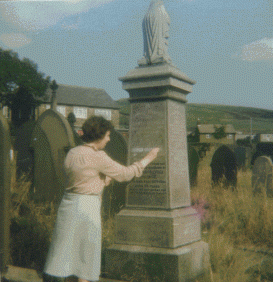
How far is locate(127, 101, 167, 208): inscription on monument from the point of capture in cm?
462

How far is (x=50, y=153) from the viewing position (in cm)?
668

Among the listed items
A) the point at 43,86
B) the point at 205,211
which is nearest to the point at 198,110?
the point at 43,86

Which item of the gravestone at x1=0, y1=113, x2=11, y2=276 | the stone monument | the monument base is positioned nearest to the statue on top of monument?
the stone monument

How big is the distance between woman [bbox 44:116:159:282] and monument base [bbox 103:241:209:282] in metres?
1.14

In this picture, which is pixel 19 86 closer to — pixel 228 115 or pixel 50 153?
pixel 50 153

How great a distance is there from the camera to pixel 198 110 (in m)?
162

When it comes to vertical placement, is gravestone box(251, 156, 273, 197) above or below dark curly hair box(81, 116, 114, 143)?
below

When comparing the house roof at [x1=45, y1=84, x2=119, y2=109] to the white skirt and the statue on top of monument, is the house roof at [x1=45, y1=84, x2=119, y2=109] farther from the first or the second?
the white skirt

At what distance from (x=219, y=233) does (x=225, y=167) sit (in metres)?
3.38

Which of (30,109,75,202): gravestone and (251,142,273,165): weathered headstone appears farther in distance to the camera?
(251,142,273,165): weathered headstone

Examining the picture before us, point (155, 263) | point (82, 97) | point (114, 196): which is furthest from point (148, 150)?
point (82, 97)

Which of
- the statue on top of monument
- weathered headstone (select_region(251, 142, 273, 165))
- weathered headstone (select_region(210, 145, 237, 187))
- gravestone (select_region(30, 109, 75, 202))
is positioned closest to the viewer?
the statue on top of monument

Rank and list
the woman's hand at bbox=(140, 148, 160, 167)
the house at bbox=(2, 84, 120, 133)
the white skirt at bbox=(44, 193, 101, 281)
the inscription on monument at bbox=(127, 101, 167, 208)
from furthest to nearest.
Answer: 1. the house at bbox=(2, 84, 120, 133)
2. the inscription on monument at bbox=(127, 101, 167, 208)
3. the woman's hand at bbox=(140, 148, 160, 167)
4. the white skirt at bbox=(44, 193, 101, 281)

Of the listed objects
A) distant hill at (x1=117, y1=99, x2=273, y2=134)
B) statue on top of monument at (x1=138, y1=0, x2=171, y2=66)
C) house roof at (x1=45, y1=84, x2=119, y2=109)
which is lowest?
statue on top of monument at (x1=138, y1=0, x2=171, y2=66)
